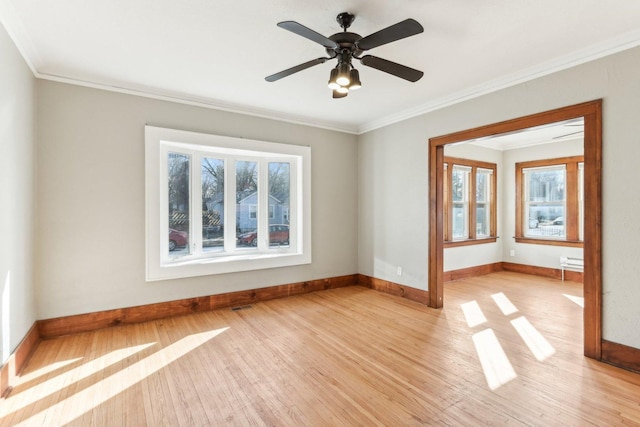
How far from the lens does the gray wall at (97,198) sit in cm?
311

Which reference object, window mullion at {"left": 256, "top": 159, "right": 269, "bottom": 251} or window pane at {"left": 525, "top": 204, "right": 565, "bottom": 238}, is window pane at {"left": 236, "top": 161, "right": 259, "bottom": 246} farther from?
window pane at {"left": 525, "top": 204, "right": 565, "bottom": 238}

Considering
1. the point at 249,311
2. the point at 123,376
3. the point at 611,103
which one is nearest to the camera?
the point at 123,376

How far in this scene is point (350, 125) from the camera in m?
5.15

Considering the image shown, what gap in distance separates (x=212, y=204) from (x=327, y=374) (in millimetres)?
2747

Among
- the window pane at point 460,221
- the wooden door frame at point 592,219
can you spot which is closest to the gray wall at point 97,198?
the wooden door frame at point 592,219

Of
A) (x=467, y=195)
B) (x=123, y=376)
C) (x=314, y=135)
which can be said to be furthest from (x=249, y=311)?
(x=467, y=195)

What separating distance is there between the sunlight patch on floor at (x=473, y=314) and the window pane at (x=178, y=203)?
362 centimetres

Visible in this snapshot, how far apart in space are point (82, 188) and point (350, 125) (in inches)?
148

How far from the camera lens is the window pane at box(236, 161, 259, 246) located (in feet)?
14.7

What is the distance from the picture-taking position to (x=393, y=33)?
6.31 feet

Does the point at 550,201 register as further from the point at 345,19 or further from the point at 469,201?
the point at 345,19

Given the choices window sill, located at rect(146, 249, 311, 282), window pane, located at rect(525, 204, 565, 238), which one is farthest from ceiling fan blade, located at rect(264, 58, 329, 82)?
window pane, located at rect(525, 204, 565, 238)

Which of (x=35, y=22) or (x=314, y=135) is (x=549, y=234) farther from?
(x=35, y=22)

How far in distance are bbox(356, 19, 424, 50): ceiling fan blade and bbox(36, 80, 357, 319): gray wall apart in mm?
2557
